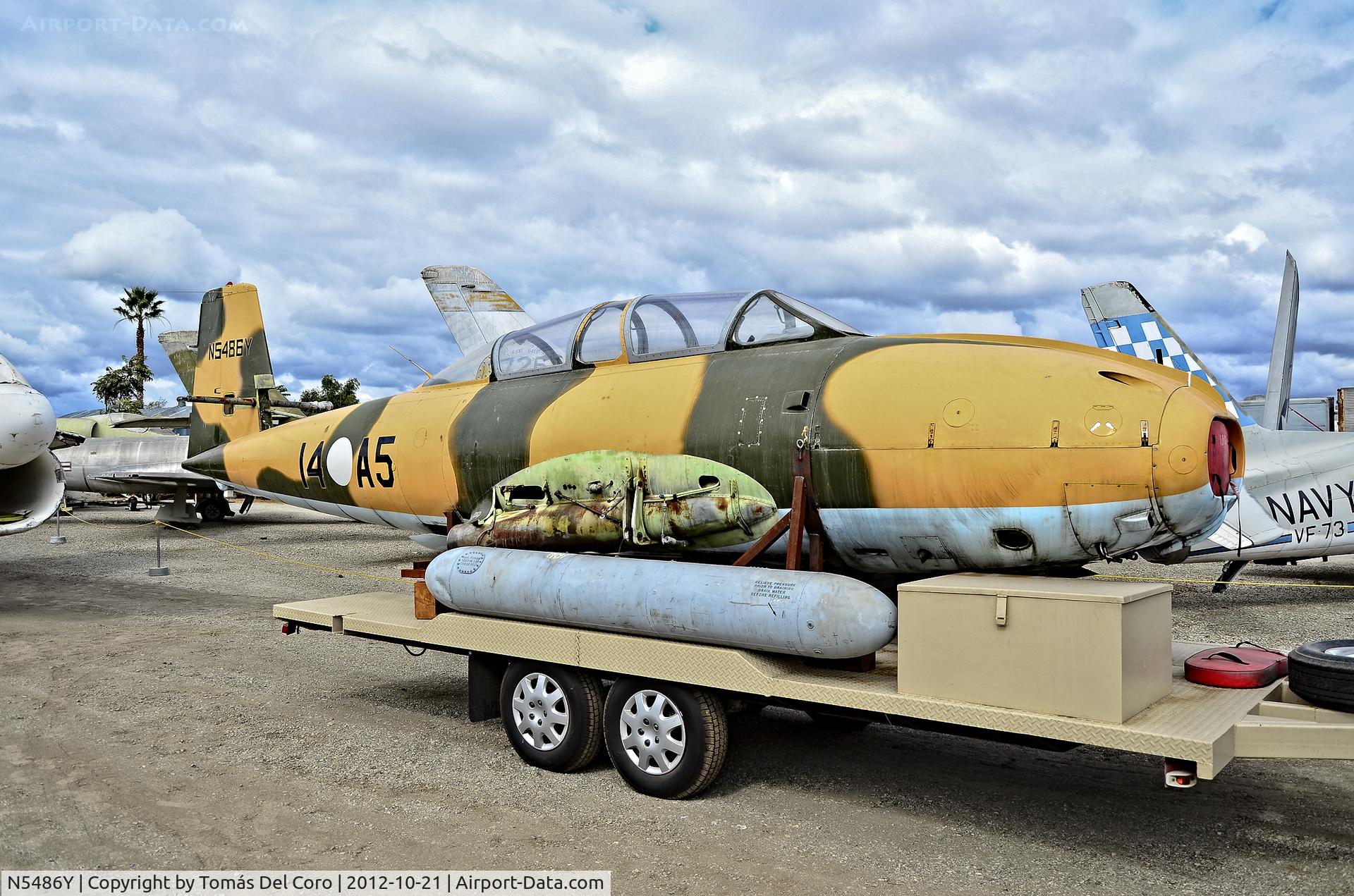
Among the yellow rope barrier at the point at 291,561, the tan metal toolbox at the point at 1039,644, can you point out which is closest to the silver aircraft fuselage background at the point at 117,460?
the yellow rope barrier at the point at 291,561

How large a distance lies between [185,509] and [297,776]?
22008 millimetres

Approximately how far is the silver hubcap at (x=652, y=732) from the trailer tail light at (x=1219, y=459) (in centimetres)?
293

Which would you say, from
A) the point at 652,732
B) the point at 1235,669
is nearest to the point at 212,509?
the point at 652,732

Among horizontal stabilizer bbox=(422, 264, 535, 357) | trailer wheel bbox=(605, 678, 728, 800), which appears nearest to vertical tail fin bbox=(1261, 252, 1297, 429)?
trailer wheel bbox=(605, 678, 728, 800)

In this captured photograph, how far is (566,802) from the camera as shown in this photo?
206 inches

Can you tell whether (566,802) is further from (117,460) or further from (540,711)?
(117,460)

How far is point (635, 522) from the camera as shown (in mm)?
5844

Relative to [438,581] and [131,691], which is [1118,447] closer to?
[438,581]

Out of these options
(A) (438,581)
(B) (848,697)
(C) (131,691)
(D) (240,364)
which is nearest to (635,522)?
(A) (438,581)

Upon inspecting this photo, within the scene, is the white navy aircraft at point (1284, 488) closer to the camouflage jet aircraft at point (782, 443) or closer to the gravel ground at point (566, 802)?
the gravel ground at point (566, 802)

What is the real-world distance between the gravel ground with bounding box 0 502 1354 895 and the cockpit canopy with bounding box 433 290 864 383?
8.70 feet

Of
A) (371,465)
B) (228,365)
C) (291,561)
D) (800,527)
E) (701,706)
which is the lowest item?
(291,561)

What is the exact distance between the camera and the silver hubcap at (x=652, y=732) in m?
5.25

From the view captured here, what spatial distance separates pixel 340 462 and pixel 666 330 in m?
3.32
